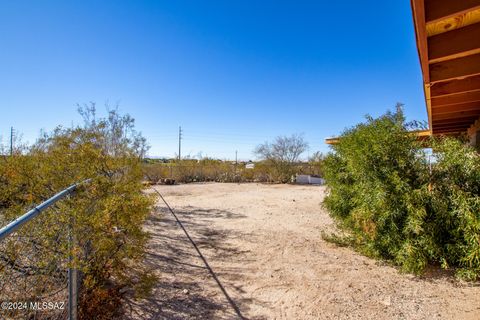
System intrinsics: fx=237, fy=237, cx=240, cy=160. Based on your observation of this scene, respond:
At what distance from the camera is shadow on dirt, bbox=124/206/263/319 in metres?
2.58

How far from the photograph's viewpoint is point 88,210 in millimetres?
2133

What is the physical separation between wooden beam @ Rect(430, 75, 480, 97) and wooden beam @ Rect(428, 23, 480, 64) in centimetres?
131

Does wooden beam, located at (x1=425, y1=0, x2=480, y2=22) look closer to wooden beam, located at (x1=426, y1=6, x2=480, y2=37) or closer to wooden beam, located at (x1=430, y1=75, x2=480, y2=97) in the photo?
wooden beam, located at (x1=426, y1=6, x2=480, y2=37)

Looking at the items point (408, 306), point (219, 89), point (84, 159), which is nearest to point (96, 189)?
point (84, 159)

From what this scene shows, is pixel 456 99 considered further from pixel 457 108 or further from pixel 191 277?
pixel 191 277

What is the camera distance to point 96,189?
7.41 feet

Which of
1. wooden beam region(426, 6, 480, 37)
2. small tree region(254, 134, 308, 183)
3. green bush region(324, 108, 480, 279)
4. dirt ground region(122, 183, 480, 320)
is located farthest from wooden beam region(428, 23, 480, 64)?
small tree region(254, 134, 308, 183)

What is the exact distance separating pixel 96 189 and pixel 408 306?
357 cm

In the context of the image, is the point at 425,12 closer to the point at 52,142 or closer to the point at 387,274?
the point at 387,274

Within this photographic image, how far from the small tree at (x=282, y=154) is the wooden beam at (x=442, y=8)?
16641 millimetres

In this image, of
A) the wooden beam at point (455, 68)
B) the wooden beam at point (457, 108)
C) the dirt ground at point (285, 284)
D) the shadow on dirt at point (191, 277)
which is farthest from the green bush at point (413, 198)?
the shadow on dirt at point (191, 277)

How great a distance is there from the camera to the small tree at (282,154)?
18219mm

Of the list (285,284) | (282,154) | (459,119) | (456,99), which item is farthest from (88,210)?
(282,154)

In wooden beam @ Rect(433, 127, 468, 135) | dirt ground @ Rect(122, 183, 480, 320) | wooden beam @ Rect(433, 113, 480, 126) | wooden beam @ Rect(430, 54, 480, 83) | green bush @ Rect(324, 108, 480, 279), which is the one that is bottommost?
dirt ground @ Rect(122, 183, 480, 320)
